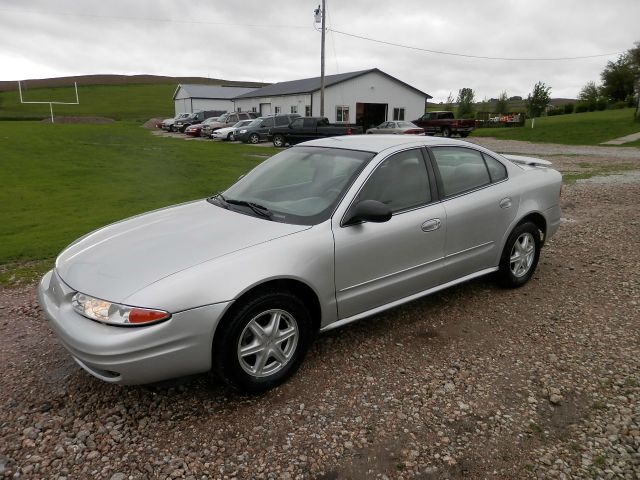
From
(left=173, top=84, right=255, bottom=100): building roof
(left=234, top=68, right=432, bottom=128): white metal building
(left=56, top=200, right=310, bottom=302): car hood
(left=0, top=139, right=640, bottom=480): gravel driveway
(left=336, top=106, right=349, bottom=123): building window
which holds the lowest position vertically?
(left=0, top=139, right=640, bottom=480): gravel driveway

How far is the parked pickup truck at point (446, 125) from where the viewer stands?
105 feet

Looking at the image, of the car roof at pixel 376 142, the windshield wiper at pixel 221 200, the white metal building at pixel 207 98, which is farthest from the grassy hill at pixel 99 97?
the car roof at pixel 376 142

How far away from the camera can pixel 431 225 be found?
3.83 metres

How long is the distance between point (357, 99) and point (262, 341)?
37.2m

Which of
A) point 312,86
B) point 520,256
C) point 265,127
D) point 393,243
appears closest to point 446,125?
point 312,86

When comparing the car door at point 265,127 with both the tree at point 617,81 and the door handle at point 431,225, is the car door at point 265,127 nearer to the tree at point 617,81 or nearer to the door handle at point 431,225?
the door handle at point 431,225

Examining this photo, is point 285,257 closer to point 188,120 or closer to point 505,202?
point 505,202

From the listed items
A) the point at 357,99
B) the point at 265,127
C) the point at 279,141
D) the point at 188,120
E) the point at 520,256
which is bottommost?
the point at 520,256

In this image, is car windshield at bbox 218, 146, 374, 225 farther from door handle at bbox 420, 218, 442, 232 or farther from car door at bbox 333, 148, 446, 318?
door handle at bbox 420, 218, 442, 232

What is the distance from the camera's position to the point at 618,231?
6.97 meters

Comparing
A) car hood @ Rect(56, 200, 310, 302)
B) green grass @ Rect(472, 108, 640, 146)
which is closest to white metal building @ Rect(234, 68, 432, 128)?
green grass @ Rect(472, 108, 640, 146)

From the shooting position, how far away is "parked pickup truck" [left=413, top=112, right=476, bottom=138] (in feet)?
105

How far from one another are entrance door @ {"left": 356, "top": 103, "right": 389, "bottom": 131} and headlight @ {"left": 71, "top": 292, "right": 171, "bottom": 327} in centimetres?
3814

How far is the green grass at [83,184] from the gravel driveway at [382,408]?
10.7 ft
